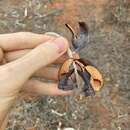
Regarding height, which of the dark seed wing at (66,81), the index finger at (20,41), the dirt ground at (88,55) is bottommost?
the dirt ground at (88,55)

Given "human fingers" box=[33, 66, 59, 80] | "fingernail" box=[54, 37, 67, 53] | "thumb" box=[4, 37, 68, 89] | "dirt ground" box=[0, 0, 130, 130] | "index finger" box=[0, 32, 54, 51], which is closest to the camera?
"thumb" box=[4, 37, 68, 89]

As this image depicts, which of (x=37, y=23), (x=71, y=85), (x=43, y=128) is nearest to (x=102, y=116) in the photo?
(x=43, y=128)

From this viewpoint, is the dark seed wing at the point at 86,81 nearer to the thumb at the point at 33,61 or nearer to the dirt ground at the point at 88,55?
the thumb at the point at 33,61

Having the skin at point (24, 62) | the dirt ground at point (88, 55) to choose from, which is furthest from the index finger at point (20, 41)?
the dirt ground at point (88, 55)

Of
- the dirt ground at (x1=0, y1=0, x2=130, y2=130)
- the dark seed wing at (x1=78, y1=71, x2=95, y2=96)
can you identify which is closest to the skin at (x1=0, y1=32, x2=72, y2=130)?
the dark seed wing at (x1=78, y1=71, x2=95, y2=96)

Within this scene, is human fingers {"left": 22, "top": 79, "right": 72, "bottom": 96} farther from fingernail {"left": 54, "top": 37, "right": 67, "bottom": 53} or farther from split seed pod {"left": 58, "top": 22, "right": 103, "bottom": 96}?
fingernail {"left": 54, "top": 37, "right": 67, "bottom": 53}

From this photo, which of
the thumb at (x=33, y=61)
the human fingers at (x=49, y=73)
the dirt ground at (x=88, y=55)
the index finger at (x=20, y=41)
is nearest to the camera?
the thumb at (x=33, y=61)

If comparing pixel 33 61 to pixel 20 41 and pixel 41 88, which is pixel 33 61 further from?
pixel 41 88

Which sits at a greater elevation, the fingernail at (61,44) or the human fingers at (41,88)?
the fingernail at (61,44)
